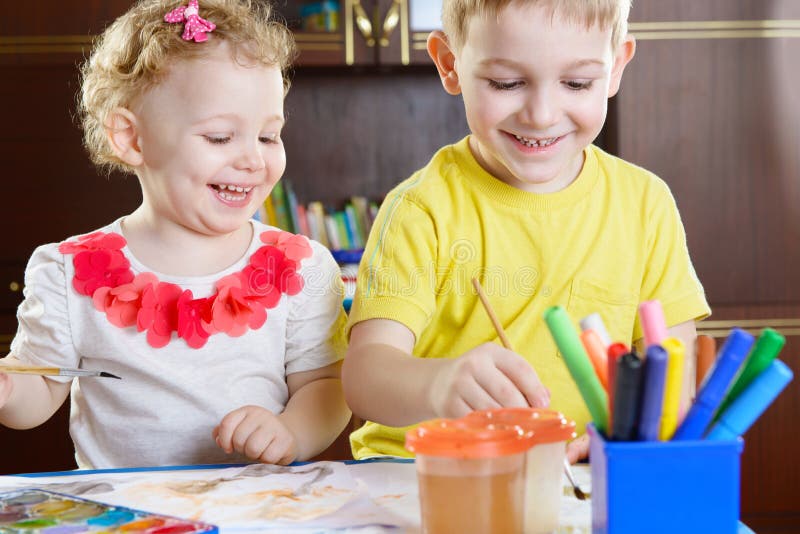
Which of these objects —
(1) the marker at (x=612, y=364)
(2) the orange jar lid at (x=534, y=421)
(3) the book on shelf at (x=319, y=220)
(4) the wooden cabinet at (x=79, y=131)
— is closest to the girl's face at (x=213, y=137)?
(2) the orange jar lid at (x=534, y=421)

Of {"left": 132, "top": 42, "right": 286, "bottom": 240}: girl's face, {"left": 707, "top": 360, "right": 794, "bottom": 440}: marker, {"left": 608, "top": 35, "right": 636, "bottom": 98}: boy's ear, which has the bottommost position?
{"left": 707, "top": 360, "right": 794, "bottom": 440}: marker

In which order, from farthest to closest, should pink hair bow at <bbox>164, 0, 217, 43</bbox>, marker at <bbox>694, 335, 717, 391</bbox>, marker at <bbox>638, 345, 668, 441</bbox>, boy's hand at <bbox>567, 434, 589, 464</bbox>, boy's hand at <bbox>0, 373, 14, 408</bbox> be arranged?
pink hair bow at <bbox>164, 0, 217, 43</bbox> → boy's hand at <bbox>0, 373, 14, 408</bbox> → boy's hand at <bbox>567, 434, 589, 464</bbox> → marker at <bbox>694, 335, 717, 391</bbox> → marker at <bbox>638, 345, 668, 441</bbox>

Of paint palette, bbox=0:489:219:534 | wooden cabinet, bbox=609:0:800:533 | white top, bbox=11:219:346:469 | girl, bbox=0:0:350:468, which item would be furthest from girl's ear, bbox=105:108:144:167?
wooden cabinet, bbox=609:0:800:533

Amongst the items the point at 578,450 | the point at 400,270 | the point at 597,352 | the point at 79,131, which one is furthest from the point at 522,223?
the point at 79,131

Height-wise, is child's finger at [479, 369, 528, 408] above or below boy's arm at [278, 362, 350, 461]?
above

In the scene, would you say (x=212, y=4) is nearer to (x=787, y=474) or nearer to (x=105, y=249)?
(x=105, y=249)

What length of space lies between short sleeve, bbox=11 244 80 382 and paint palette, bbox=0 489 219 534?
379 mm

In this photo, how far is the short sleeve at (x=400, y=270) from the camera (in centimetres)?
96

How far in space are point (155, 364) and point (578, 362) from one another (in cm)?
65

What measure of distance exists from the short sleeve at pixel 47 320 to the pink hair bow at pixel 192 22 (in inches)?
11.9

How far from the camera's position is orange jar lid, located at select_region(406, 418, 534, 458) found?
0.58 meters

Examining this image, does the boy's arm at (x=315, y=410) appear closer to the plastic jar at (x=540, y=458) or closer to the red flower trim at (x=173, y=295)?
the red flower trim at (x=173, y=295)

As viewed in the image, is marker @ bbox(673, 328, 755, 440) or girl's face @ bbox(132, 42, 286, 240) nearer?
marker @ bbox(673, 328, 755, 440)

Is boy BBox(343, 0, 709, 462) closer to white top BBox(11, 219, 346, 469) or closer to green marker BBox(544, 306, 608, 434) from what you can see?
white top BBox(11, 219, 346, 469)
